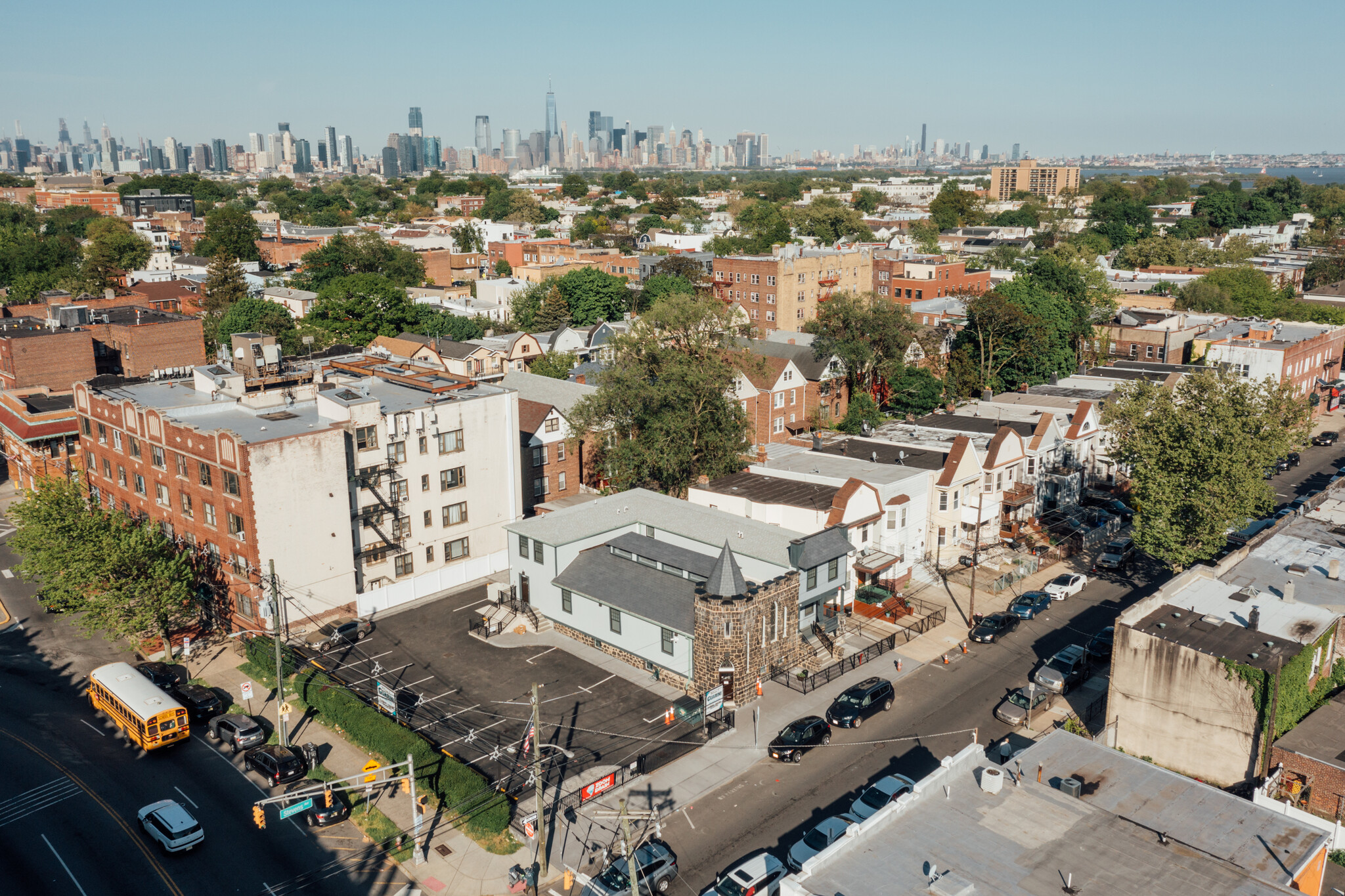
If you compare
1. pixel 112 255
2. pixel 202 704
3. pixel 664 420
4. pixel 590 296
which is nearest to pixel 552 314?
pixel 590 296

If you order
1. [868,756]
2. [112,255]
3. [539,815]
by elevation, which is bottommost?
[868,756]

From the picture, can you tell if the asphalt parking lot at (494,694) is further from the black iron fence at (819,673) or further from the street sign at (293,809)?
the street sign at (293,809)

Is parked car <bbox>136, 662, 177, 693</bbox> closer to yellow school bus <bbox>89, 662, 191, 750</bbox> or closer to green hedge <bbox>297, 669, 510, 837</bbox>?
yellow school bus <bbox>89, 662, 191, 750</bbox>

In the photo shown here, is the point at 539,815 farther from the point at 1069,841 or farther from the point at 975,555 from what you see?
the point at 975,555

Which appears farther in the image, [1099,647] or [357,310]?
[357,310]

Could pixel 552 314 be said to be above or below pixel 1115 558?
above

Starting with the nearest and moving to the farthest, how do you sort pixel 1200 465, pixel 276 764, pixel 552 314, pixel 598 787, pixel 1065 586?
pixel 598 787, pixel 276 764, pixel 1200 465, pixel 1065 586, pixel 552 314
